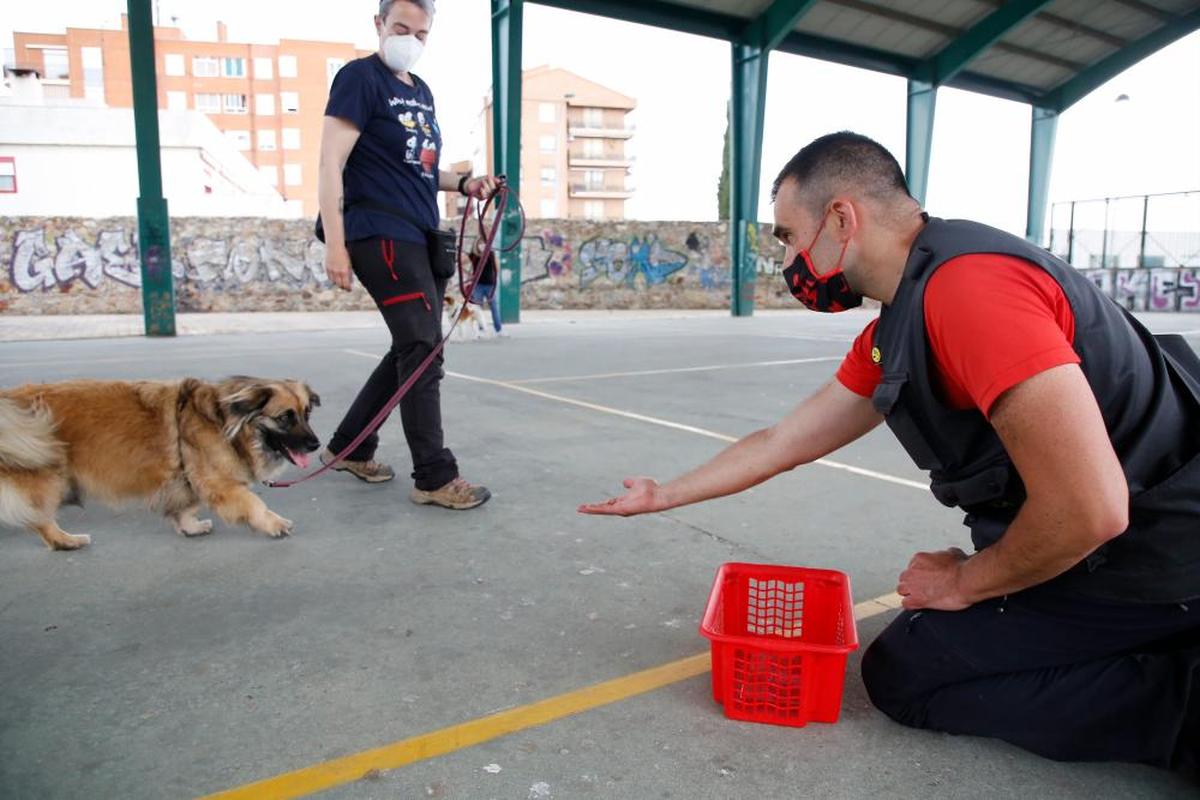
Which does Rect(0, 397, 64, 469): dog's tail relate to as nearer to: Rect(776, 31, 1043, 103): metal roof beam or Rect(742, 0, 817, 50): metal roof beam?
Rect(742, 0, 817, 50): metal roof beam

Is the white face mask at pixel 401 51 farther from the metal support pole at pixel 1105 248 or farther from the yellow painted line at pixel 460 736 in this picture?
the metal support pole at pixel 1105 248

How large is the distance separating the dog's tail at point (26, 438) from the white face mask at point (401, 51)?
2.05 metres

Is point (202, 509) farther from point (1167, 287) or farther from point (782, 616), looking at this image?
point (1167, 287)

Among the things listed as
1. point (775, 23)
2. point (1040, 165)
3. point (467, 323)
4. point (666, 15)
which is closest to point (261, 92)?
point (666, 15)

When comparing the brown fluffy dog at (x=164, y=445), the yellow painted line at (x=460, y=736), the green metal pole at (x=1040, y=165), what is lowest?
the yellow painted line at (x=460, y=736)

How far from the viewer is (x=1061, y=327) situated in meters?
1.64

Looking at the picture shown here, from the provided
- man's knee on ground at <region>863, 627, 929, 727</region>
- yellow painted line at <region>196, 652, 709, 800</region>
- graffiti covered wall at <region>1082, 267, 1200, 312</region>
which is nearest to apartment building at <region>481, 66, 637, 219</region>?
graffiti covered wall at <region>1082, 267, 1200, 312</region>

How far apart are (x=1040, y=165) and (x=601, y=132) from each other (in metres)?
81.6

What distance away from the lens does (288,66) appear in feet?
244

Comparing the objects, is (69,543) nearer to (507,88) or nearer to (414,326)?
(414,326)

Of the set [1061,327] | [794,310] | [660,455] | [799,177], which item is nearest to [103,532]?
[660,455]

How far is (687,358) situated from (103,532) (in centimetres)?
728

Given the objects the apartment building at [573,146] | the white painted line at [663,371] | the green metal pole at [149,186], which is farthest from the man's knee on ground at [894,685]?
the apartment building at [573,146]

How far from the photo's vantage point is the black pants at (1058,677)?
5.69 ft
